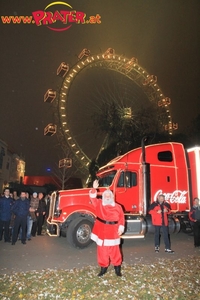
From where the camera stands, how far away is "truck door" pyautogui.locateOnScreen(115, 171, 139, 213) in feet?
29.9

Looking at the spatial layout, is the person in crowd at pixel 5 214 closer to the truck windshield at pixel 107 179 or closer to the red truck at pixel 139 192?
the red truck at pixel 139 192

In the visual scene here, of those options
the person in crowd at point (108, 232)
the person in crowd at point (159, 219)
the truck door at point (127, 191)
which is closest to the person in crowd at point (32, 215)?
the truck door at point (127, 191)

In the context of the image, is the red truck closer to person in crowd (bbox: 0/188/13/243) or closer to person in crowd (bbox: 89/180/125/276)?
person in crowd (bbox: 0/188/13/243)

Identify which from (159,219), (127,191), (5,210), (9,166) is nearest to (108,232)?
(159,219)

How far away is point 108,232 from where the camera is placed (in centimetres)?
530

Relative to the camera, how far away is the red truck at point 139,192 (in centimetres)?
848

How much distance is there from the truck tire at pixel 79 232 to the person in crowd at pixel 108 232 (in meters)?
2.85

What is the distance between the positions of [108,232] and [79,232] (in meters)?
3.27

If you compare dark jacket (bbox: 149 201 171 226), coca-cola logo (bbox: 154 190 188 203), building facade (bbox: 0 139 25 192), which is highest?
building facade (bbox: 0 139 25 192)

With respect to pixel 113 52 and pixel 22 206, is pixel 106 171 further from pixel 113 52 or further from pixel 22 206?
pixel 113 52

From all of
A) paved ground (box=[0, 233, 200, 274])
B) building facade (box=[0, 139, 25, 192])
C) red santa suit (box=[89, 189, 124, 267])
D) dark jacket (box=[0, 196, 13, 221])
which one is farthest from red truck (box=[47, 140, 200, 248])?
building facade (box=[0, 139, 25, 192])

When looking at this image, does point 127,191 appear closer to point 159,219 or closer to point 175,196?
point 159,219

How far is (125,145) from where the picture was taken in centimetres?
2397

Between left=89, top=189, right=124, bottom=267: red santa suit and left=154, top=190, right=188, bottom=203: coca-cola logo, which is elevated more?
left=154, top=190, right=188, bottom=203: coca-cola logo
